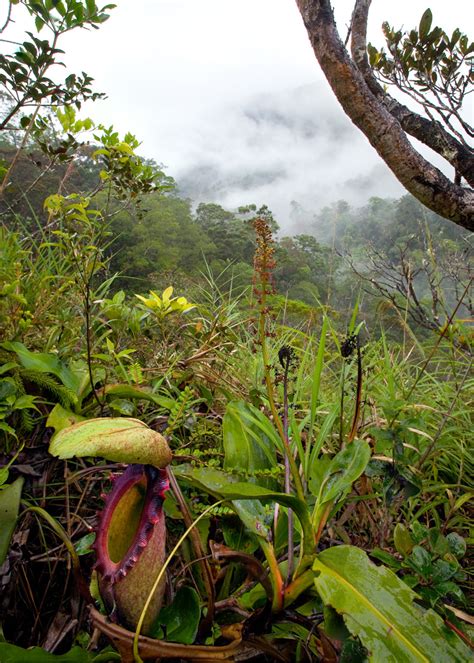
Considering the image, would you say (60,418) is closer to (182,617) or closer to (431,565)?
(182,617)

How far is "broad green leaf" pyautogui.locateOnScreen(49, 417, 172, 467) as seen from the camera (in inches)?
22.0

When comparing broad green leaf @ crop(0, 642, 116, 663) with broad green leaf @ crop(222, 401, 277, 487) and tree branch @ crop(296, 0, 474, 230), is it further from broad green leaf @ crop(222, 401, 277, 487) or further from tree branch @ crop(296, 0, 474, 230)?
tree branch @ crop(296, 0, 474, 230)

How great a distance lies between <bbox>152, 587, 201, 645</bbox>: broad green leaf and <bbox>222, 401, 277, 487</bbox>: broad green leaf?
0.27 m

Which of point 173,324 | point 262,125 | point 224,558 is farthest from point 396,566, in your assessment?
point 262,125

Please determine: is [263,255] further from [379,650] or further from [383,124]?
[383,124]

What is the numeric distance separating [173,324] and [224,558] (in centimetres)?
130

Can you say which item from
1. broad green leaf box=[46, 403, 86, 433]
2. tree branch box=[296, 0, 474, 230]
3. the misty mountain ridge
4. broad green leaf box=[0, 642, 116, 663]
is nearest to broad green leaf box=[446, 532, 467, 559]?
broad green leaf box=[0, 642, 116, 663]

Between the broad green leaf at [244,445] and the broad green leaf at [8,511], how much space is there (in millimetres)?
428

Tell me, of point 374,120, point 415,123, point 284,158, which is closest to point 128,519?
point 374,120

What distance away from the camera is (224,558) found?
63 centimetres

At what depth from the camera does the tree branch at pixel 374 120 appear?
6.00 feet

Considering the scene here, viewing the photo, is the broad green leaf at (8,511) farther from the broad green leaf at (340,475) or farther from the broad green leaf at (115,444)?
the broad green leaf at (340,475)

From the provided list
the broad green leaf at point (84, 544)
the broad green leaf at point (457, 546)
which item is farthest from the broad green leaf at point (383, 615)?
the broad green leaf at point (84, 544)

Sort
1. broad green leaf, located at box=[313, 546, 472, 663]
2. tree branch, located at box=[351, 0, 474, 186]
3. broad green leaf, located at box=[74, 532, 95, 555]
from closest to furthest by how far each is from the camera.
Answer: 1. broad green leaf, located at box=[313, 546, 472, 663]
2. broad green leaf, located at box=[74, 532, 95, 555]
3. tree branch, located at box=[351, 0, 474, 186]
